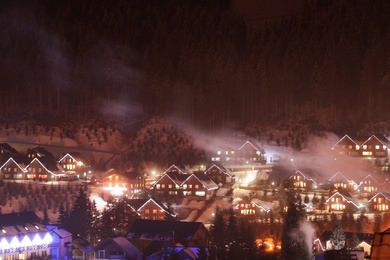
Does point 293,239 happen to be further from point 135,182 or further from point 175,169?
point 175,169

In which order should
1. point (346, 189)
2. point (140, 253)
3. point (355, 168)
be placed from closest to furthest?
point (140, 253)
point (346, 189)
point (355, 168)

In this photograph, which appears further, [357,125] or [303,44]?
[303,44]

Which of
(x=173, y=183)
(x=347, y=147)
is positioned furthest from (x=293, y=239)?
A: (x=347, y=147)

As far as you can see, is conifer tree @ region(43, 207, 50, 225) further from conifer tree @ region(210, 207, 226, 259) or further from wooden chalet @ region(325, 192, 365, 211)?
wooden chalet @ region(325, 192, 365, 211)

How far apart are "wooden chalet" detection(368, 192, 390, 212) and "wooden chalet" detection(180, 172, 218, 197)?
1002 cm

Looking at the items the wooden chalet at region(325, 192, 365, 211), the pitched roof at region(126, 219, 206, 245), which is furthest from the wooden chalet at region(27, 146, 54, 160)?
the wooden chalet at region(325, 192, 365, 211)

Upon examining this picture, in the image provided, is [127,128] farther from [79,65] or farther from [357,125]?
[357,125]

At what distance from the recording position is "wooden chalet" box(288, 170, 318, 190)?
4528 cm

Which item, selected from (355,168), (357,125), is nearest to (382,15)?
(357,125)

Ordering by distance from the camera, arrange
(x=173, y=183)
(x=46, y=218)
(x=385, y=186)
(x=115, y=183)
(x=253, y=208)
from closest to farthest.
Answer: (x=46, y=218)
(x=253, y=208)
(x=385, y=186)
(x=173, y=183)
(x=115, y=183)

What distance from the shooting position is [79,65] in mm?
71625

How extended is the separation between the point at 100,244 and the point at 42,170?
18.9 metres

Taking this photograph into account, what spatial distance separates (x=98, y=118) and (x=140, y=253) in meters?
33.2

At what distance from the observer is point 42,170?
1960 inches
